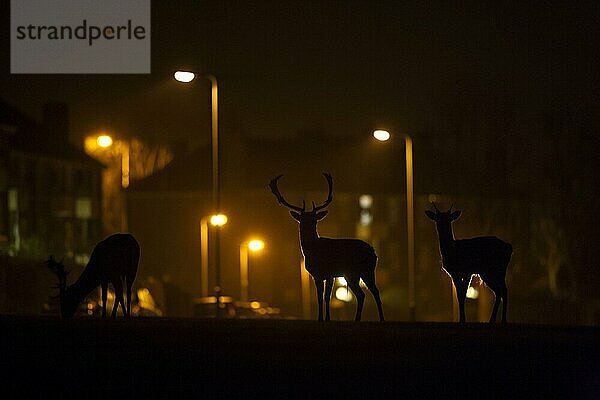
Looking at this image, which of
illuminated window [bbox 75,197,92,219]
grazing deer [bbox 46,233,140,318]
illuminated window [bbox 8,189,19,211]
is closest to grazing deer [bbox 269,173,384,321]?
grazing deer [bbox 46,233,140,318]

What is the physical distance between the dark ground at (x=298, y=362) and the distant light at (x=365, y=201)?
322ft

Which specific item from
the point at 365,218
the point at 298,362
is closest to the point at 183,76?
the point at 298,362

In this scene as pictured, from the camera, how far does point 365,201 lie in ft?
408

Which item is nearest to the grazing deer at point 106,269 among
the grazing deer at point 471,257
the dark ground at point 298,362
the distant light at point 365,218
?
the dark ground at point 298,362

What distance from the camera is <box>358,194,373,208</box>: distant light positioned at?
12381cm

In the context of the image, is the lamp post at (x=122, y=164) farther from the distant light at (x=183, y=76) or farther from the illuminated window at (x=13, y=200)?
the distant light at (x=183, y=76)

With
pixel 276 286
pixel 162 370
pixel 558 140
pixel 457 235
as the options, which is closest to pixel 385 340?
pixel 162 370

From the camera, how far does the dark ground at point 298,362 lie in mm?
18266

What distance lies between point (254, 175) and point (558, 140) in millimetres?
52228

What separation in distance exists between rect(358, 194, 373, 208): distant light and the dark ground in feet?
322

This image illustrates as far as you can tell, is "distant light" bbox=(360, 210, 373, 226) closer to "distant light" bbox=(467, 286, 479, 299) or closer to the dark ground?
"distant light" bbox=(467, 286, 479, 299)

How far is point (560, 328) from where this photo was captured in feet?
88.6

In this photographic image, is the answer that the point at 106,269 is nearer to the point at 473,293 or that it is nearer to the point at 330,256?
the point at 330,256

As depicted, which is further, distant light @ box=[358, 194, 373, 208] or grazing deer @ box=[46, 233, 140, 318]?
distant light @ box=[358, 194, 373, 208]
